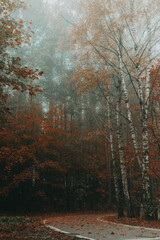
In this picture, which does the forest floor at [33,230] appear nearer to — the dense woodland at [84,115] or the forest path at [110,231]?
the forest path at [110,231]

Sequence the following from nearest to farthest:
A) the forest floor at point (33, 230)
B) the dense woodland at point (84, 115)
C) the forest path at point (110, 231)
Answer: the forest path at point (110, 231)
the forest floor at point (33, 230)
the dense woodland at point (84, 115)

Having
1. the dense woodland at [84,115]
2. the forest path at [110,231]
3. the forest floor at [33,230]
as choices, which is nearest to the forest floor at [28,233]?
the forest floor at [33,230]

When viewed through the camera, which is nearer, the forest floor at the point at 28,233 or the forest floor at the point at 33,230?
the forest floor at the point at 28,233

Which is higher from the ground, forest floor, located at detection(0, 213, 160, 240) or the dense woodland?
the dense woodland

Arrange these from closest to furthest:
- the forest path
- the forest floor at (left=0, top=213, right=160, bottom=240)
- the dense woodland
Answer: the forest path
the forest floor at (left=0, top=213, right=160, bottom=240)
the dense woodland

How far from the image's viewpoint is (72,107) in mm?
24422

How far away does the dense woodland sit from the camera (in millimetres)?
10406

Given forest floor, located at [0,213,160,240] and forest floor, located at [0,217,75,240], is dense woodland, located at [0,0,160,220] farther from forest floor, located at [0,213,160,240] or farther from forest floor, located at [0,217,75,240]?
forest floor, located at [0,217,75,240]

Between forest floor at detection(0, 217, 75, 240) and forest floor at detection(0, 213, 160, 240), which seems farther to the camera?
forest floor at detection(0, 213, 160, 240)

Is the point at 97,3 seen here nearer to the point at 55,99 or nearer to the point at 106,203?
the point at 55,99

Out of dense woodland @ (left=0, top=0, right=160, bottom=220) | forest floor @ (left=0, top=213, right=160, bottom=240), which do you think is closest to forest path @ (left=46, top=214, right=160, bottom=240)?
forest floor @ (left=0, top=213, right=160, bottom=240)

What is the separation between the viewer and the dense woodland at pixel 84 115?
34.1ft

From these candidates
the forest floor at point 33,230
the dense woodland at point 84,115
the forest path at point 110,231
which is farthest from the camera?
the dense woodland at point 84,115

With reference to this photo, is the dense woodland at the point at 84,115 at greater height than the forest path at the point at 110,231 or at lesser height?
greater
